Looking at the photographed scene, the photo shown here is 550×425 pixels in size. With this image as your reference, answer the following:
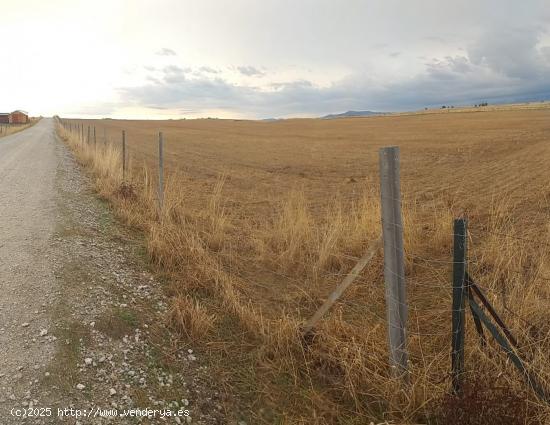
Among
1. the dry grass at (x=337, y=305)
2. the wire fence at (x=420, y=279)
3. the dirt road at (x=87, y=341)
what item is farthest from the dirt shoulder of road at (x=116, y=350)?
the wire fence at (x=420, y=279)

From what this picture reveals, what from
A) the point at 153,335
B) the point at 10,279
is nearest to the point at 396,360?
the point at 153,335

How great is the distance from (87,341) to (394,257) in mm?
2737

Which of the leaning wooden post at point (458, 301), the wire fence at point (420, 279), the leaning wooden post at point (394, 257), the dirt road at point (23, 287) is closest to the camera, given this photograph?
the leaning wooden post at point (458, 301)

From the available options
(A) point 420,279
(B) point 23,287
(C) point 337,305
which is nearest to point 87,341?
(B) point 23,287

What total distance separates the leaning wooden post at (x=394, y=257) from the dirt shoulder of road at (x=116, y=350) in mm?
1444

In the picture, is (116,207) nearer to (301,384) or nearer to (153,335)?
(153,335)

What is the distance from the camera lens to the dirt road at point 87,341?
10.1 ft

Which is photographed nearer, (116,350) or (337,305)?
(116,350)

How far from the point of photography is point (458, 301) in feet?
9.86

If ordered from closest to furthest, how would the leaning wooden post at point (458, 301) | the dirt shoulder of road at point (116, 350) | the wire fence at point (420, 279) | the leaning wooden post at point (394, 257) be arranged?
the leaning wooden post at point (458, 301) < the leaning wooden post at point (394, 257) < the dirt shoulder of road at point (116, 350) < the wire fence at point (420, 279)

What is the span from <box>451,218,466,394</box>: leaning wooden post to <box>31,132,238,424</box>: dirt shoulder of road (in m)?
1.80

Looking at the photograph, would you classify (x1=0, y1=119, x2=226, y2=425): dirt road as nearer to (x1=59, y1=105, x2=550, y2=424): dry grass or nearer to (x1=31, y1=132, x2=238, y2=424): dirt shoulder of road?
(x1=31, y1=132, x2=238, y2=424): dirt shoulder of road

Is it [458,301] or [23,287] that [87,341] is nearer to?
[23,287]

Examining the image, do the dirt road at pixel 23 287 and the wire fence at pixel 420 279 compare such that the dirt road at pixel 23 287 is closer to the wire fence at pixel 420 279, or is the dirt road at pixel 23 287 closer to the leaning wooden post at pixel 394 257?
the wire fence at pixel 420 279
